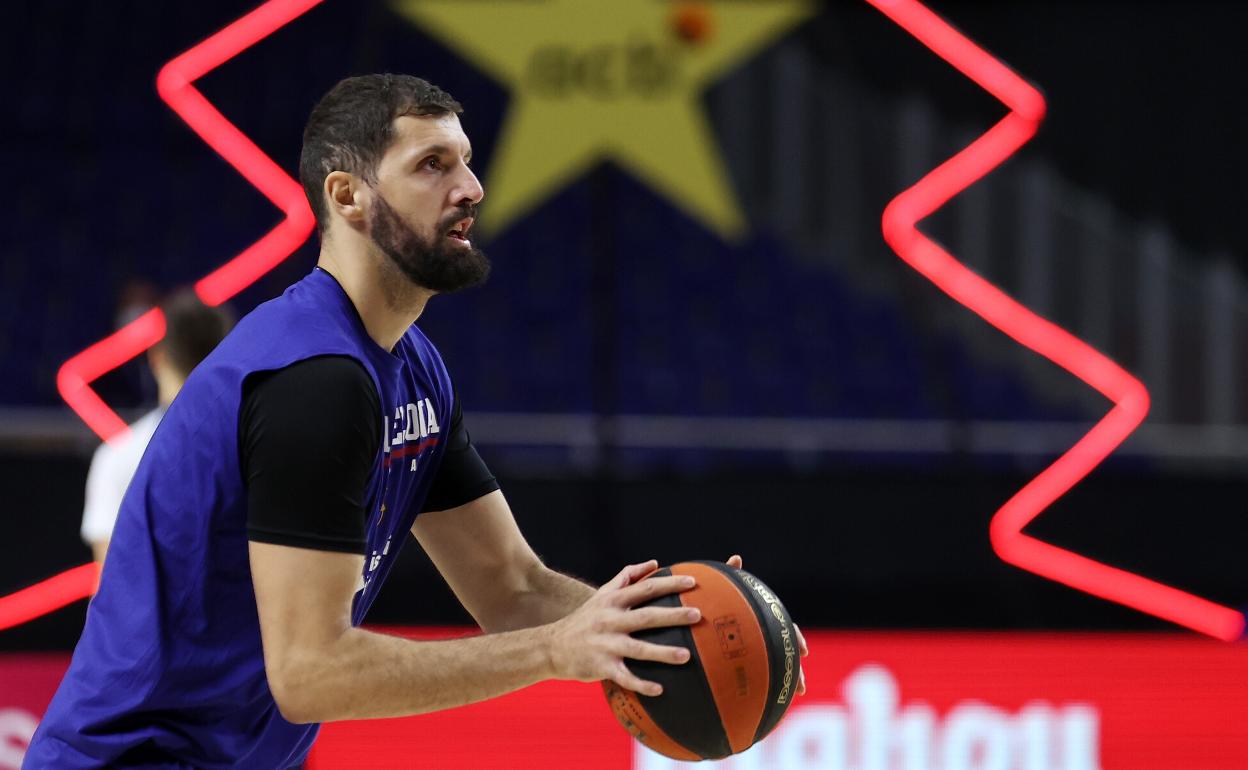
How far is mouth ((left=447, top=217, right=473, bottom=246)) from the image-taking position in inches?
97.4

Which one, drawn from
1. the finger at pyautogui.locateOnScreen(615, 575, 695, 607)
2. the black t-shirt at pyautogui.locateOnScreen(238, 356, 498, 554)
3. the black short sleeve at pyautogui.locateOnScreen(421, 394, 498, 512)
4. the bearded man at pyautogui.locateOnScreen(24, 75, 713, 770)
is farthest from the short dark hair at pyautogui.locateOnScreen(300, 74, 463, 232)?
the finger at pyautogui.locateOnScreen(615, 575, 695, 607)

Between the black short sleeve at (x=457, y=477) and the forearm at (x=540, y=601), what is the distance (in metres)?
0.18

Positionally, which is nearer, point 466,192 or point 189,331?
point 466,192

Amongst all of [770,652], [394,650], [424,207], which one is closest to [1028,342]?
[770,652]

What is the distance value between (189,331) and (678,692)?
241 centimetres

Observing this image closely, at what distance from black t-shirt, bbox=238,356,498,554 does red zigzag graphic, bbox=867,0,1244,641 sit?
289 cm

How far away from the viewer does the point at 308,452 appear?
7.18 ft

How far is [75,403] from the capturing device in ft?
15.7

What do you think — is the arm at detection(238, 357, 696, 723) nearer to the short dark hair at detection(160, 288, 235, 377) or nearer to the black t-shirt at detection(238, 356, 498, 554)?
the black t-shirt at detection(238, 356, 498, 554)

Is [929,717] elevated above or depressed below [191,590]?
below

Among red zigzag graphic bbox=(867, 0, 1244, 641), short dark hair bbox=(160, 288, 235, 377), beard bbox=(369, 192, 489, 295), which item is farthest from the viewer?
red zigzag graphic bbox=(867, 0, 1244, 641)

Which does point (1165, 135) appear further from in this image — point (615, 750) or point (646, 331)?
point (615, 750)

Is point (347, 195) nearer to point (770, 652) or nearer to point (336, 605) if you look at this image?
point (336, 605)

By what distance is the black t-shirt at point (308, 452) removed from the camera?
219 cm
